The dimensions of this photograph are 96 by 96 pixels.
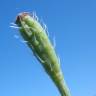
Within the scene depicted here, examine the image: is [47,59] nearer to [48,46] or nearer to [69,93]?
[48,46]

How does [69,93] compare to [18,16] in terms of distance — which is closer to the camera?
[18,16]

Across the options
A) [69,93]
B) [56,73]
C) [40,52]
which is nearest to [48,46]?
[40,52]

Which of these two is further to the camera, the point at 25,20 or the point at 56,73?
the point at 56,73

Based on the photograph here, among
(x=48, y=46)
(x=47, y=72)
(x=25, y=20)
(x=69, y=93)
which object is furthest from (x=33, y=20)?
(x=69, y=93)

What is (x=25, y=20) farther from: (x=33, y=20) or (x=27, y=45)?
(x=27, y=45)

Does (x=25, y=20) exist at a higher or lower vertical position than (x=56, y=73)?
higher
